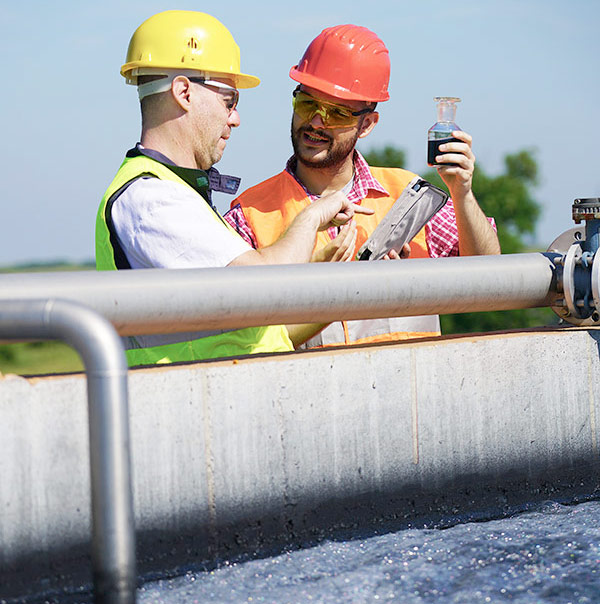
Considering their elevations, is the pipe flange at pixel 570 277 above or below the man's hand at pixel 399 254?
below

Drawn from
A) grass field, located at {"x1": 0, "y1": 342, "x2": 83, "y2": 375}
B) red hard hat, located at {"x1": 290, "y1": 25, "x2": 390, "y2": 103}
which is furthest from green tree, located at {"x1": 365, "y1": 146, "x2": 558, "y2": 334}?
red hard hat, located at {"x1": 290, "y1": 25, "x2": 390, "y2": 103}

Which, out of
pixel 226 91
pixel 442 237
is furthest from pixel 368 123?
pixel 226 91

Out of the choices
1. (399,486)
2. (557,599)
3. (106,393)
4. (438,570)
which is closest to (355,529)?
(399,486)

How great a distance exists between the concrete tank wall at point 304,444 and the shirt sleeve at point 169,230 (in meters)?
0.50

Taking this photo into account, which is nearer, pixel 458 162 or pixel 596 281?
pixel 596 281

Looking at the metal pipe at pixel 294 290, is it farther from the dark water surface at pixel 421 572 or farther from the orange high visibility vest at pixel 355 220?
the orange high visibility vest at pixel 355 220

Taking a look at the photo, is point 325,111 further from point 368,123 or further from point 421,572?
point 421,572

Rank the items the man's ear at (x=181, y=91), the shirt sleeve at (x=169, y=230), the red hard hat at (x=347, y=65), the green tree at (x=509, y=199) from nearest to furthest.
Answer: the shirt sleeve at (x=169, y=230), the man's ear at (x=181, y=91), the red hard hat at (x=347, y=65), the green tree at (x=509, y=199)

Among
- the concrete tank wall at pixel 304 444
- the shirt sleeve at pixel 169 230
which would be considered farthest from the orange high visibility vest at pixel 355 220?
the shirt sleeve at pixel 169 230

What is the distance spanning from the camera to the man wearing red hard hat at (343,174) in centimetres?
497

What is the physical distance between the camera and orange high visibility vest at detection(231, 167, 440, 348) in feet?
15.9

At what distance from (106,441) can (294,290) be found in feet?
3.97

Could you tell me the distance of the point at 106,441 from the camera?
221 cm

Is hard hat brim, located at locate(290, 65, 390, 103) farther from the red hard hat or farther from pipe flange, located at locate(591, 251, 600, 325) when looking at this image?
pipe flange, located at locate(591, 251, 600, 325)
